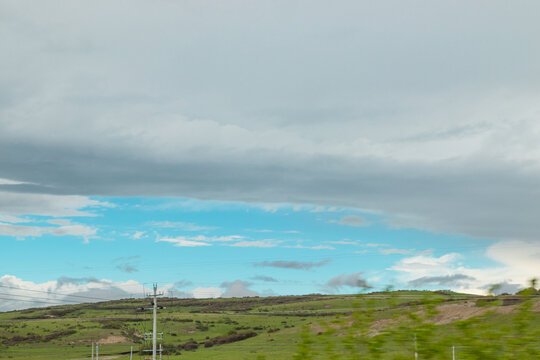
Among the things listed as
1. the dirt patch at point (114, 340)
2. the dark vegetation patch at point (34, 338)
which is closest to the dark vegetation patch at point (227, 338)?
the dirt patch at point (114, 340)

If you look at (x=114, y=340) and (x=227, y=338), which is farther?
(x=114, y=340)

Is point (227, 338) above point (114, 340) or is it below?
above

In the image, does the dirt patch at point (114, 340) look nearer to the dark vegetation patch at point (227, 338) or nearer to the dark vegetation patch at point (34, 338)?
the dark vegetation patch at point (34, 338)

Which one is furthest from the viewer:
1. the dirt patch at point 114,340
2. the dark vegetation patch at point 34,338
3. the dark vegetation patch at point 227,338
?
the dirt patch at point 114,340

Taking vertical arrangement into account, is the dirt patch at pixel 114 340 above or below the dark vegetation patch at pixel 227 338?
below

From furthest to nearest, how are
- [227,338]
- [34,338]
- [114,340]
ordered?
[114,340], [34,338], [227,338]

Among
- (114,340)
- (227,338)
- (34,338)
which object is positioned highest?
(227,338)

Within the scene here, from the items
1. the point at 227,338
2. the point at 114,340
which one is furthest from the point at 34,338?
the point at 227,338

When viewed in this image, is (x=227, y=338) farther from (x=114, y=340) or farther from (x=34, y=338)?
(x=34, y=338)

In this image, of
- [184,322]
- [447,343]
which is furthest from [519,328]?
[184,322]

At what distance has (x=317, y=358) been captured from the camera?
10.0 meters

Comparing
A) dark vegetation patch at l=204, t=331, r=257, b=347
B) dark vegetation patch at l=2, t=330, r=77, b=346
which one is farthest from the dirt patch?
dark vegetation patch at l=204, t=331, r=257, b=347

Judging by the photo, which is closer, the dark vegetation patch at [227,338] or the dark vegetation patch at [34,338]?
the dark vegetation patch at [227,338]

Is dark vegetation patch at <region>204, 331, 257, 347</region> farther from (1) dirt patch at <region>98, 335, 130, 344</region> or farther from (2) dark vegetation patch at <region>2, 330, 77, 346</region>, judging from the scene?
(2) dark vegetation patch at <region>2, 330, 77, 346</region>
